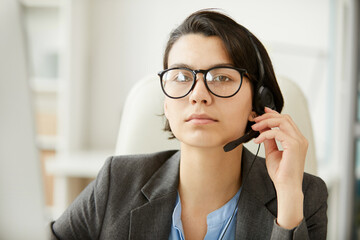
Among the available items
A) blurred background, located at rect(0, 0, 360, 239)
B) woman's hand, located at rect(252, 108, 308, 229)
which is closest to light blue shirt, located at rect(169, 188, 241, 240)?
woman's hand, located at rect(252, 108, 308, 229)

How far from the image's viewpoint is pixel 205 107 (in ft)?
2.60

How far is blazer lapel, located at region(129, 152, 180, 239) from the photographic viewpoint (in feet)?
2.83

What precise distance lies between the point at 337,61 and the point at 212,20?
1.13m

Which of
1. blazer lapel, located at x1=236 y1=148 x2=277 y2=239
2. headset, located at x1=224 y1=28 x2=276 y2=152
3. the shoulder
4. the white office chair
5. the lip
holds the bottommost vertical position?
blazer lapel, located at x1=236 y1=148 x2=277 y2=239

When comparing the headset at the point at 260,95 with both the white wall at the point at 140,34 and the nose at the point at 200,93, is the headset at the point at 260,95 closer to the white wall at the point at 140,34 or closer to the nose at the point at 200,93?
the nose at the point at 200,93

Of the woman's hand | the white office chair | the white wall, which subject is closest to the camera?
the woman's hand

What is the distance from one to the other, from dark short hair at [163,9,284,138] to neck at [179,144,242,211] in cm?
17

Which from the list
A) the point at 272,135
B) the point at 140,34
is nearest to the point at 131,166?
the point at 272,135

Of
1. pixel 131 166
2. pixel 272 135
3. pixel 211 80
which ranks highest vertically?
pixel 211 80

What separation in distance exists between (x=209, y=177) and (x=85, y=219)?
0.98 feet

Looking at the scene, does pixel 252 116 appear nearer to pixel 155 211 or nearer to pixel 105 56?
pixel 155 211

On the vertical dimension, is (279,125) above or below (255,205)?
above

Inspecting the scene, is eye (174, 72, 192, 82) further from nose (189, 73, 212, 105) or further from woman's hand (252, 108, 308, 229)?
woman's hand (252, 108, 308, 229)

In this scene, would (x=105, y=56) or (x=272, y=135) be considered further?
(x=105, y=56)
